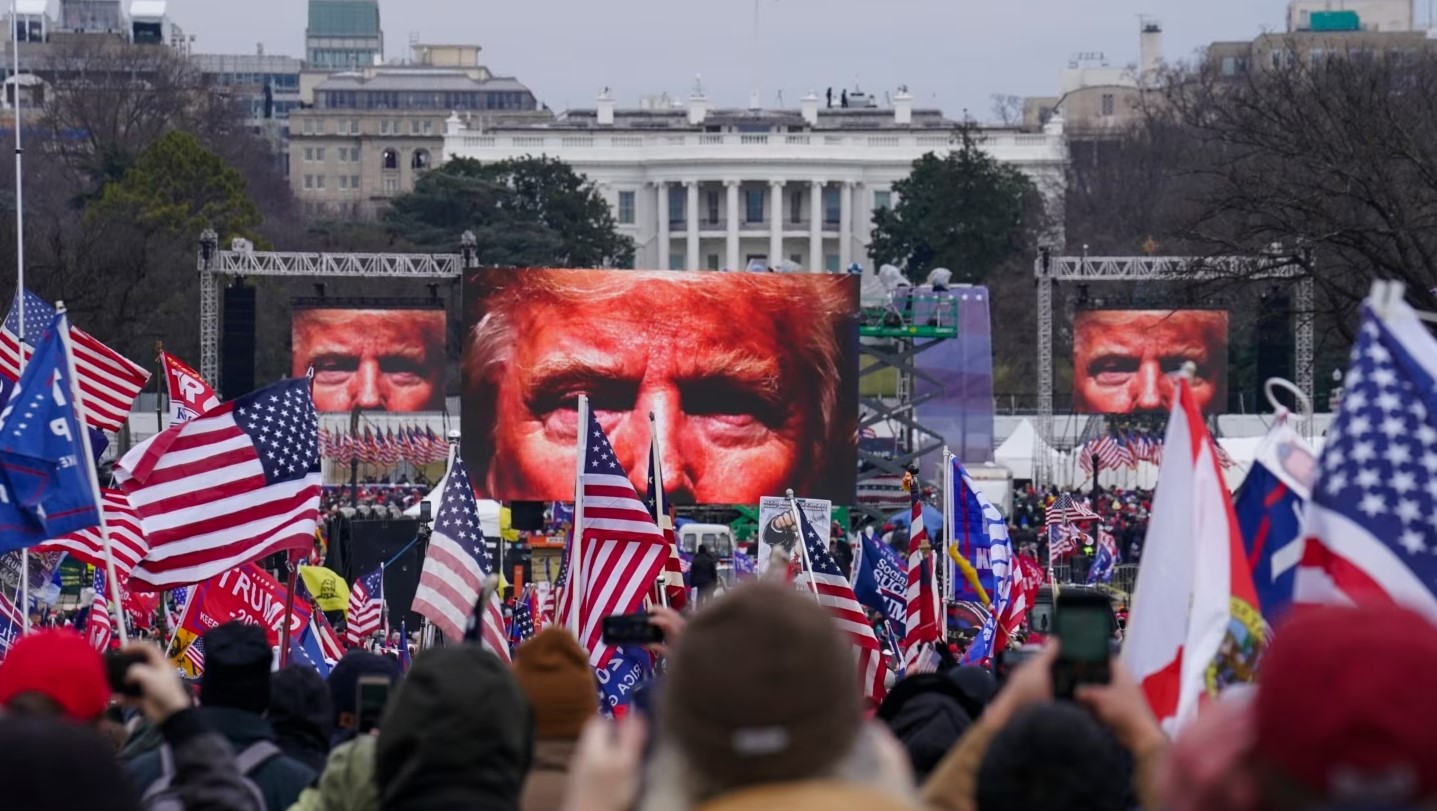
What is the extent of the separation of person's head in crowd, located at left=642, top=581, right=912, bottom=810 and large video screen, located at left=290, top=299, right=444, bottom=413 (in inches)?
1835

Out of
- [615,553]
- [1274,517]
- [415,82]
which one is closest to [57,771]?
[1274,517]

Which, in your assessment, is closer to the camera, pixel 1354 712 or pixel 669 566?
pixel 1354 712

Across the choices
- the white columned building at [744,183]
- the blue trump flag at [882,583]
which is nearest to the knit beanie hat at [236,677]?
the blue trump flag at [882,583]

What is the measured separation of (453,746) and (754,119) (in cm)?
13660

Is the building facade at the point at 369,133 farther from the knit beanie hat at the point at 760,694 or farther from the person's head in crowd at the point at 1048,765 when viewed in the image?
the knit beanie hat at the point at 760,694

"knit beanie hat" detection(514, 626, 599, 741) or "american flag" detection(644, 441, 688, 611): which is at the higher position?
"knit beanie hat" detection(514, 626, 599, 741)

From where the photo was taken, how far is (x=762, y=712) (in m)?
3.68

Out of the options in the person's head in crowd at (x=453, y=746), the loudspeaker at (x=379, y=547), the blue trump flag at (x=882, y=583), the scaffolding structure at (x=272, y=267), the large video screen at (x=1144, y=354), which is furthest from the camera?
the large video screen at (x=1144, y=354)

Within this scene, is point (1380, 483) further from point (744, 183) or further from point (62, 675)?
point (744, 183)

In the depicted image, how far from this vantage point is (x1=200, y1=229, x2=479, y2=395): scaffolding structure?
47.5 meters

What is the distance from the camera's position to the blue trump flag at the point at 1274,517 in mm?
7309

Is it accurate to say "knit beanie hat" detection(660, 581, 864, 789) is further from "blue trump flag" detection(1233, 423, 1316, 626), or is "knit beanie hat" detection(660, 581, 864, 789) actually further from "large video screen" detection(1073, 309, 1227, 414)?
"large video screen" detection(1073, 309, 1227, 414)

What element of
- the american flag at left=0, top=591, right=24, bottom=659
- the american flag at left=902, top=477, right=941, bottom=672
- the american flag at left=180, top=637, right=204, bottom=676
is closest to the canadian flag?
the american flag at left=902, top=477, right=941, bottom=672

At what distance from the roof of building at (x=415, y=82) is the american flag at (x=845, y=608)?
526 feet
